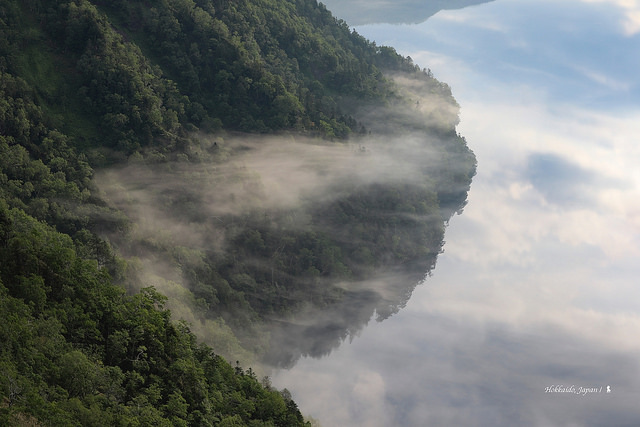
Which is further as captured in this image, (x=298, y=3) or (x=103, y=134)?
(x=298, y=3)

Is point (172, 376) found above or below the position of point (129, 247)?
below

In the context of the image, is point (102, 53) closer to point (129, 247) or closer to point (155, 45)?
point (155, 45)

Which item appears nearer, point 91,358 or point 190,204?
point 91,358

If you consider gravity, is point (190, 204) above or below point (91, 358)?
above

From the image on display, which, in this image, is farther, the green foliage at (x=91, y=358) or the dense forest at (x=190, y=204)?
the dense forest at (x=190, y=204)

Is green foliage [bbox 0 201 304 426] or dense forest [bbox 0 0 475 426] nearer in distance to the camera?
green foliage [bbox 0 201 304 426]

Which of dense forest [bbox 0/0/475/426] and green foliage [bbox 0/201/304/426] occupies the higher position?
dense forest [bbox 0/0/475/426]

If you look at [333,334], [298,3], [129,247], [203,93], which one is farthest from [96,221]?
[298,3]

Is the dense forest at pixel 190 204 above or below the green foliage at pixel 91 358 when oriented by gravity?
above
